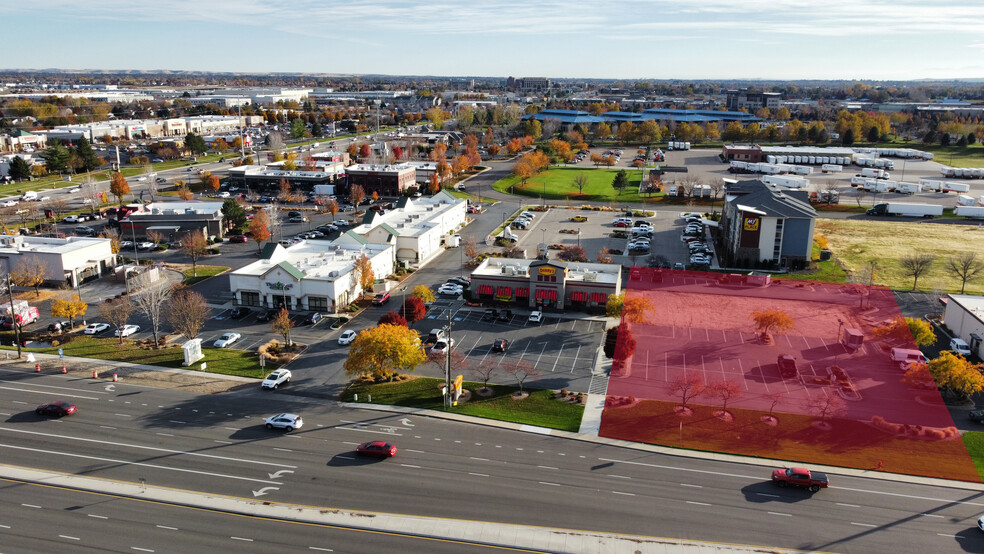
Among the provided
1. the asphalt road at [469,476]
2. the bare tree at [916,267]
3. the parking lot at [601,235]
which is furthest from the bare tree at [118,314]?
the bare tree at [916,267]

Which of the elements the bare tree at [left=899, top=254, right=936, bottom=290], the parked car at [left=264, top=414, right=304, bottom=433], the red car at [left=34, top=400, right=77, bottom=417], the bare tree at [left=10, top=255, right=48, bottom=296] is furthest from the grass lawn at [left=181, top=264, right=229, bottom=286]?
the bare tree at [left=899, top=254, right=936, bottom=290]

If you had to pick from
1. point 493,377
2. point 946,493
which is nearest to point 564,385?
point 493,377

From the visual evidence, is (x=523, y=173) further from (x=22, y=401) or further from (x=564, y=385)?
(x=22, y=401)

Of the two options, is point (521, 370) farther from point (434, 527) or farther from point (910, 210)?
point (910, 210)

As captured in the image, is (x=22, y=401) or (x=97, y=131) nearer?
(x=22, y=401)

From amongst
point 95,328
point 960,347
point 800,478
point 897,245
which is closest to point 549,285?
point 800,478

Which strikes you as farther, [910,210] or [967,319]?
[910,210]

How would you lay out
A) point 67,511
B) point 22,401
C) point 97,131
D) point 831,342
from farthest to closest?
point 97,131 < point 831,342 < point 22,401 < point 67,511

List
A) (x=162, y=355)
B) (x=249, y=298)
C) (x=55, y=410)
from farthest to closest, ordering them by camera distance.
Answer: (x=249, y=298), (x=162, y=355), (x=55, y=410)
